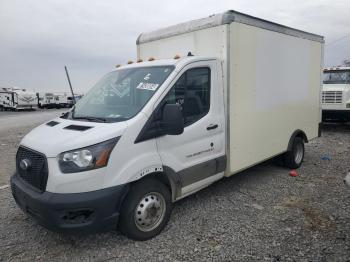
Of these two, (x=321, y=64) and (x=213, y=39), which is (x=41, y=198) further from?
(x=321, y=64)

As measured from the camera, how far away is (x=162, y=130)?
4004mm

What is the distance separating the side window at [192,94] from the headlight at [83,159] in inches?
46.0

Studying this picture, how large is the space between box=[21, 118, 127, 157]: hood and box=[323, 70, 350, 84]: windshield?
11897mm

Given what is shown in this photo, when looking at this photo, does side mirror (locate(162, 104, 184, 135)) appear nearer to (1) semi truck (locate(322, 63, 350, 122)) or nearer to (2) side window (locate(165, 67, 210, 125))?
(2) side window (locate(165, 67, 210, 125))

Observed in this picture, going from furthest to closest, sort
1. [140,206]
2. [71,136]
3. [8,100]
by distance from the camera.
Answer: [8,100], [140,206], [71,136]

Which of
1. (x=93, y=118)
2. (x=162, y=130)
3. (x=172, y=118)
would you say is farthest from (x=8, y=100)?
(x=172, y=118)

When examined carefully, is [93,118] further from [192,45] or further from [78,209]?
[192,45]

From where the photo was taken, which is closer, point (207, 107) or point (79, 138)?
point (79, 138)

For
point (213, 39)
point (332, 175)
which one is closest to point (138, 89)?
point (213, 39)

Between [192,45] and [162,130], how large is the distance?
1.89 meters

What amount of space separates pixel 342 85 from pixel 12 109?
118ft

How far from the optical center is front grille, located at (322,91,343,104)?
1239cm

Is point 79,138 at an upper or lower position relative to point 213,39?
lower

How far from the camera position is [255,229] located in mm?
4340
